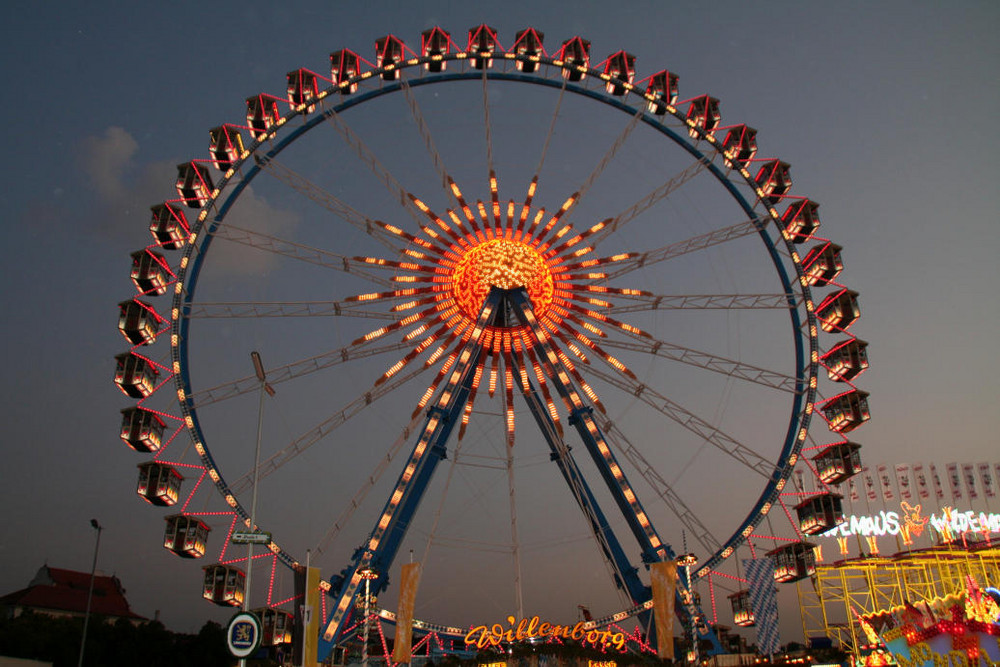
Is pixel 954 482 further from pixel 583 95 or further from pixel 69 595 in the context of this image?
pixel 69 595

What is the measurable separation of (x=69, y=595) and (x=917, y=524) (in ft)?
205

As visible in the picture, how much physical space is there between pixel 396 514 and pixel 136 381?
8941 mm

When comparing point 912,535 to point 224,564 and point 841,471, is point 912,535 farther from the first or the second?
point 224,564

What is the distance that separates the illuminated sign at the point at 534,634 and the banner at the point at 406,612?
2169 millimetres

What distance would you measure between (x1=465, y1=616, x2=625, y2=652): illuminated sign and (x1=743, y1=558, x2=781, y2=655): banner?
17.8 ft

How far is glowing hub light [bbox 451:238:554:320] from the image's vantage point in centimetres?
2578

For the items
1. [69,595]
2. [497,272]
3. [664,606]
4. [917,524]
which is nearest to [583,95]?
[497,272]

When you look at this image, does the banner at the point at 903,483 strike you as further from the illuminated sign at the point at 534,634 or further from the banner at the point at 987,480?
the illuminated sign at the point at 534,634

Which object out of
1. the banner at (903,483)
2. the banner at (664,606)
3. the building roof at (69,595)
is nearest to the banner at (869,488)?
the banner at (903,483)

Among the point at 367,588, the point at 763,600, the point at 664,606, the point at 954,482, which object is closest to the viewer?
the point at 367,588

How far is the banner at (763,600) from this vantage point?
81.6ft

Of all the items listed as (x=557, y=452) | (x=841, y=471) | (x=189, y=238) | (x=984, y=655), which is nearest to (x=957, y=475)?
(x=841, y=471)

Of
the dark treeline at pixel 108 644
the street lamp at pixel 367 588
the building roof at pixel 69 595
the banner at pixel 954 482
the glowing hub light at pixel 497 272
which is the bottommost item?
the dark treeline at pixel 108 644

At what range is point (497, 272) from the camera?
25.8m
